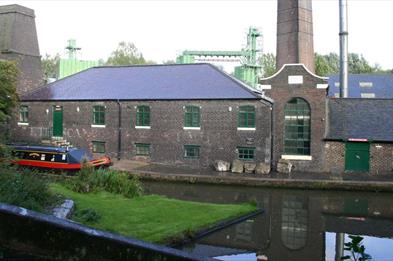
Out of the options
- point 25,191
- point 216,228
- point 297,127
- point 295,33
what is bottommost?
point 216,228

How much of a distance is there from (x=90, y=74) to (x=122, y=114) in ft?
17.1

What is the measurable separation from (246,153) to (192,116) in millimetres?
3535

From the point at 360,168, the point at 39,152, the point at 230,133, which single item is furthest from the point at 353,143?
the point at 39,152

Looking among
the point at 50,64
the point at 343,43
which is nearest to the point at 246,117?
the point at 343,43

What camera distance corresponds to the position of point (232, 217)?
12406 mm

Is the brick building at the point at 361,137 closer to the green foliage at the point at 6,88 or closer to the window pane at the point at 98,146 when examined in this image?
the window pane at the point at 98,146

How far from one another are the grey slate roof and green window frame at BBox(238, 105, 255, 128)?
12.9 feet

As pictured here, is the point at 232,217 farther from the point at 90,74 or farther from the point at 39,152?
the point at 90,74

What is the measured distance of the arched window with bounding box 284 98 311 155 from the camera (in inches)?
934

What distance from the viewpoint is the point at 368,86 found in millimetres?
41688

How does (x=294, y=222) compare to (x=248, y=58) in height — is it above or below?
below

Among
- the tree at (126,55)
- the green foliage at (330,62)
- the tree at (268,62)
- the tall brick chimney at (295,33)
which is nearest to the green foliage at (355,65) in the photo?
the green foliage at (330,62)

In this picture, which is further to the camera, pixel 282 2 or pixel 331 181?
pixel 282 2

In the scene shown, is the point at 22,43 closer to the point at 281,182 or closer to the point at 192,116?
the point at 192,116
